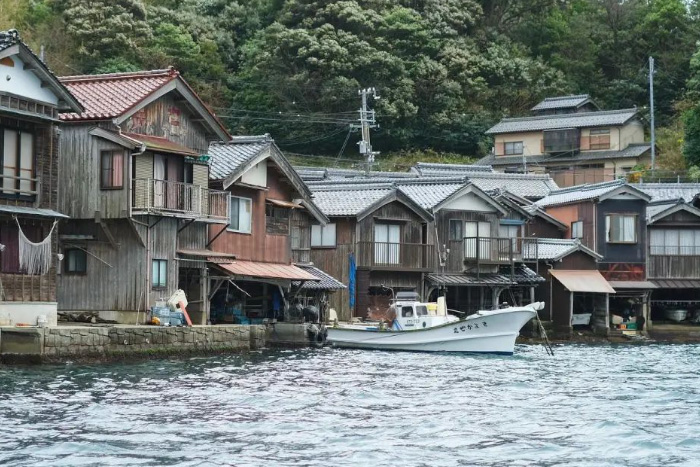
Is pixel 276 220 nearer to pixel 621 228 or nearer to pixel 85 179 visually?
pixel 85 179

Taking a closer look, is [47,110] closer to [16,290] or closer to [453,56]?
[16,290]

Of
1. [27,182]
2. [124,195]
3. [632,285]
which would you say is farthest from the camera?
[632,285]

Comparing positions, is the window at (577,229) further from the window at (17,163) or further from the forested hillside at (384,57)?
the window at (17,163)

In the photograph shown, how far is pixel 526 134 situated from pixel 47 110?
55.7 metres

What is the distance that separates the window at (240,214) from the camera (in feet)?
153

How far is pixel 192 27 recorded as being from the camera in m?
84.6

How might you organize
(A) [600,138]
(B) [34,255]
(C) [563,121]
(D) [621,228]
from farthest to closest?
(A) [600,138], (C) [563,121], (D) [621,228], (B) [34,255]

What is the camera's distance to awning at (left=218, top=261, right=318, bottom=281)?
44509mm

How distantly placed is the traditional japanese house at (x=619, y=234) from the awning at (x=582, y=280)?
167 centimetres

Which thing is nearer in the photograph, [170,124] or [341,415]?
[341,415]

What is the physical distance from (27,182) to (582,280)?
110 feet

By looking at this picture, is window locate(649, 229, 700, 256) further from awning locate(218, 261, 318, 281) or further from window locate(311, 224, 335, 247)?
awning locate(218, 261, 318, 281)

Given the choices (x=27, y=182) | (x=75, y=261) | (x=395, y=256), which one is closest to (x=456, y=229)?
(x=395, y=256)

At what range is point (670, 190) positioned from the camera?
6919cm
